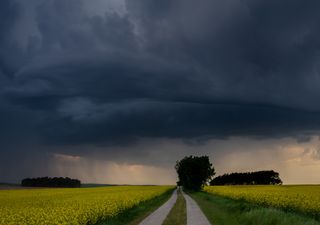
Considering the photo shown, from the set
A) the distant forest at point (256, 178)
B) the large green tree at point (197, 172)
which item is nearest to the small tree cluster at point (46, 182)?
the large green tree at point (197, 172)

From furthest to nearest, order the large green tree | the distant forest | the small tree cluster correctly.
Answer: the distant forest
the small tree cluster
the large green tree

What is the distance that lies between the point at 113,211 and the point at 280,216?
13.3 m

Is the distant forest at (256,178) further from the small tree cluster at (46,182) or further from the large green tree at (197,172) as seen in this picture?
the small tree cluster at (46,182)

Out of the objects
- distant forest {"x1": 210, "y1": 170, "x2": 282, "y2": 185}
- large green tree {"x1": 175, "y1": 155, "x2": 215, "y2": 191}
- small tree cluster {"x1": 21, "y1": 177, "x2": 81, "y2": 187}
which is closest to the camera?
large green tree {"x1": 175, "y1": 155, "x2": 215, "y2": 191}

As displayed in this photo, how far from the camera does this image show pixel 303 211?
33.5 meters

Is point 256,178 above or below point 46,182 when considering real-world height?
above

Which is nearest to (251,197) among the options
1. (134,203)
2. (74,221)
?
(134,203)

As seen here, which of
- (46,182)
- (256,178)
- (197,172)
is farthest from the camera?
(256,178)

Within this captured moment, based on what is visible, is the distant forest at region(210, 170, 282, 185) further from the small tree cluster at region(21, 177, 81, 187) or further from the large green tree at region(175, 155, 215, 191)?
the small tree cluster at region(21, 177, 81, 187)

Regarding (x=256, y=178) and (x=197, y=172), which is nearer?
(x=197, y=172)

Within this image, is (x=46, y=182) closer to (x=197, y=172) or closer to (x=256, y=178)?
(x=197, y=172)

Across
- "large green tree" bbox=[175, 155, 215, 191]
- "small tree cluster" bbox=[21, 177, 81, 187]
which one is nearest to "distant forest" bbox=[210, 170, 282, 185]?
"large green tree" bbox=[175, 155, 215, 191]

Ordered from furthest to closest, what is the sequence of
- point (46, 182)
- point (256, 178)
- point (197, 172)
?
point (256, 178)
point (46, 182)
point (197, 172)

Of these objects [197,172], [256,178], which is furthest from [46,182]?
[256,178]
